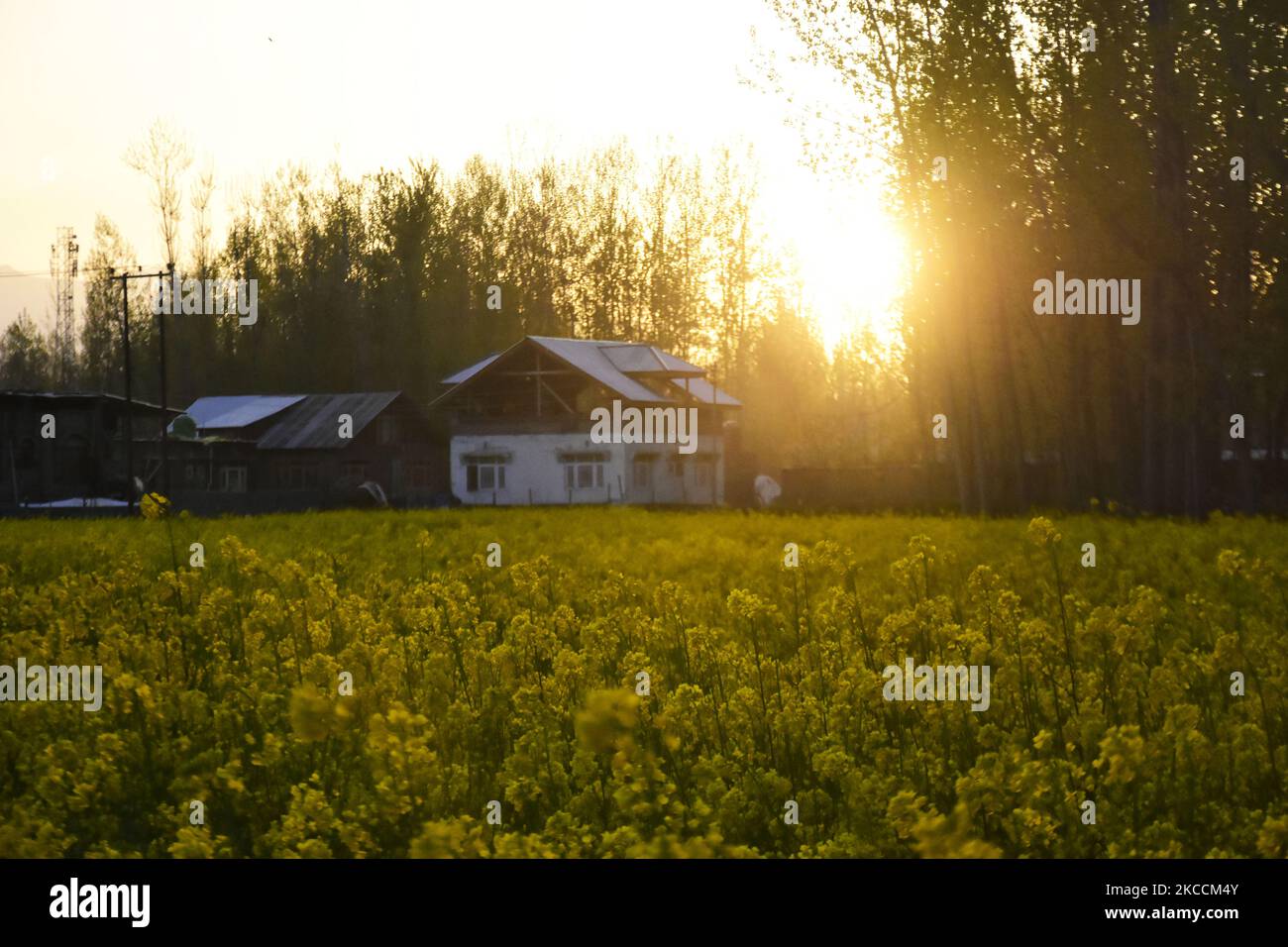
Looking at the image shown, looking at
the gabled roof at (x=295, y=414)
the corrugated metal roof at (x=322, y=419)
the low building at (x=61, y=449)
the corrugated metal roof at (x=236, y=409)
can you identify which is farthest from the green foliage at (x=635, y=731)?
the corrugated metal roof at (x=236, y=409)

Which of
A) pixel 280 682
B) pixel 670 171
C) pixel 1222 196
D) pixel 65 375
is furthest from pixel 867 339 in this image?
pixel 280 682

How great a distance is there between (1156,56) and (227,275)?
115 ft

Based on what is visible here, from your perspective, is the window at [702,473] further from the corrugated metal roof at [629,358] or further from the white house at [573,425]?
the corrugated metal roof at [629,358]

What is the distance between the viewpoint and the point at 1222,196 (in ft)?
80.2

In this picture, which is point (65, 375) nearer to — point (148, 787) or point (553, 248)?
point (553, 248)

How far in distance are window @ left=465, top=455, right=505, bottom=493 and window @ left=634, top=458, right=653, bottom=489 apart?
4486 mm

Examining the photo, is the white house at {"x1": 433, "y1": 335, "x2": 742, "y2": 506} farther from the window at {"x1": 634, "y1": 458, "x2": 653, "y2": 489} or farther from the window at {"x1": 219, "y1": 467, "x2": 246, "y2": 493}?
the window at {"x1": 219, "y1": 467, "x2": 246, "y2": 493}

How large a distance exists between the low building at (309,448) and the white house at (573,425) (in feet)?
9.22

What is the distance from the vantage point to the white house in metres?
44.0

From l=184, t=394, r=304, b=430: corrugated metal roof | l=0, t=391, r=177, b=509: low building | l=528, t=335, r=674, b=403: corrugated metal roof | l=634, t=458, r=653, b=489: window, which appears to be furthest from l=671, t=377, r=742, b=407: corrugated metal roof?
l=0, t=391, r=177, b=509: low building

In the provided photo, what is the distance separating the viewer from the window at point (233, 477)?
2127 inches

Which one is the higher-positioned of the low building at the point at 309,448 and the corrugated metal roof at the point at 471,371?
the corrugated metal roof at the point at 471,371

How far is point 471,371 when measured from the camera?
150 feet

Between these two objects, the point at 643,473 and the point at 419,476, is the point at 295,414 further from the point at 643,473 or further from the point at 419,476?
the point at 643,473
